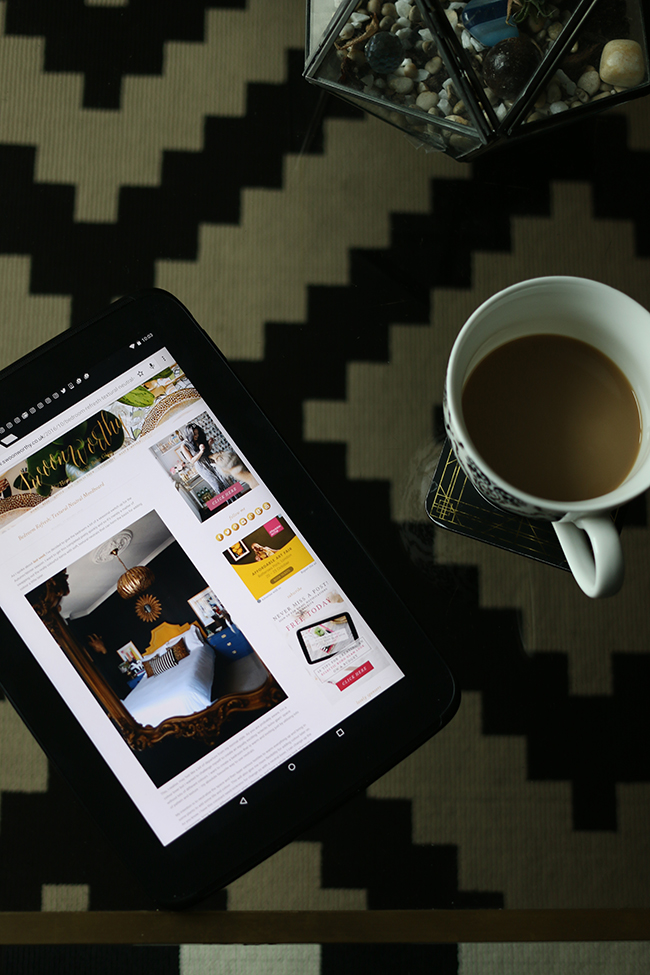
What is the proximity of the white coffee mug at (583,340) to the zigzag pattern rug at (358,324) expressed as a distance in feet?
0.30

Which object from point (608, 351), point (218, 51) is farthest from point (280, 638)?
point (218, 51)

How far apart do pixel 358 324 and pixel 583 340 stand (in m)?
0.16

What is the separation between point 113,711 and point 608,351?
39cm

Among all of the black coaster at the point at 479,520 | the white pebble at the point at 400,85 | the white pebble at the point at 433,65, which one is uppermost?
the white pebble at the point at 433,65

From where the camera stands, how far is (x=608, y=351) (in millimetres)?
397

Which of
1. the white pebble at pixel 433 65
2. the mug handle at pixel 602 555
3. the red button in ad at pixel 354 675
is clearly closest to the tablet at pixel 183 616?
the red button in ad at pixel 354 675

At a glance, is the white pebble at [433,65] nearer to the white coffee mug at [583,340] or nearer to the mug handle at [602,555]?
the white coffee mug at [583,340]

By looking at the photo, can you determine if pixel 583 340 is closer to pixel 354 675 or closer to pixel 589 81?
pixel 589 81

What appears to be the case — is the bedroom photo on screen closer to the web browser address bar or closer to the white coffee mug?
the web browser address bar

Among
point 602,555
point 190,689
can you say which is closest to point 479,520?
point 602,555

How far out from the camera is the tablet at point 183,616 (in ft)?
1.35

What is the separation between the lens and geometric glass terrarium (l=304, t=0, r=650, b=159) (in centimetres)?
37

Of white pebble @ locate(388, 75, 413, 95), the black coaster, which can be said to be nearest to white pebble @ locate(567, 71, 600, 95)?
white pebble @ locate(388, 75, 413, 95)

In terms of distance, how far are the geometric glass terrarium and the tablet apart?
21 cm
